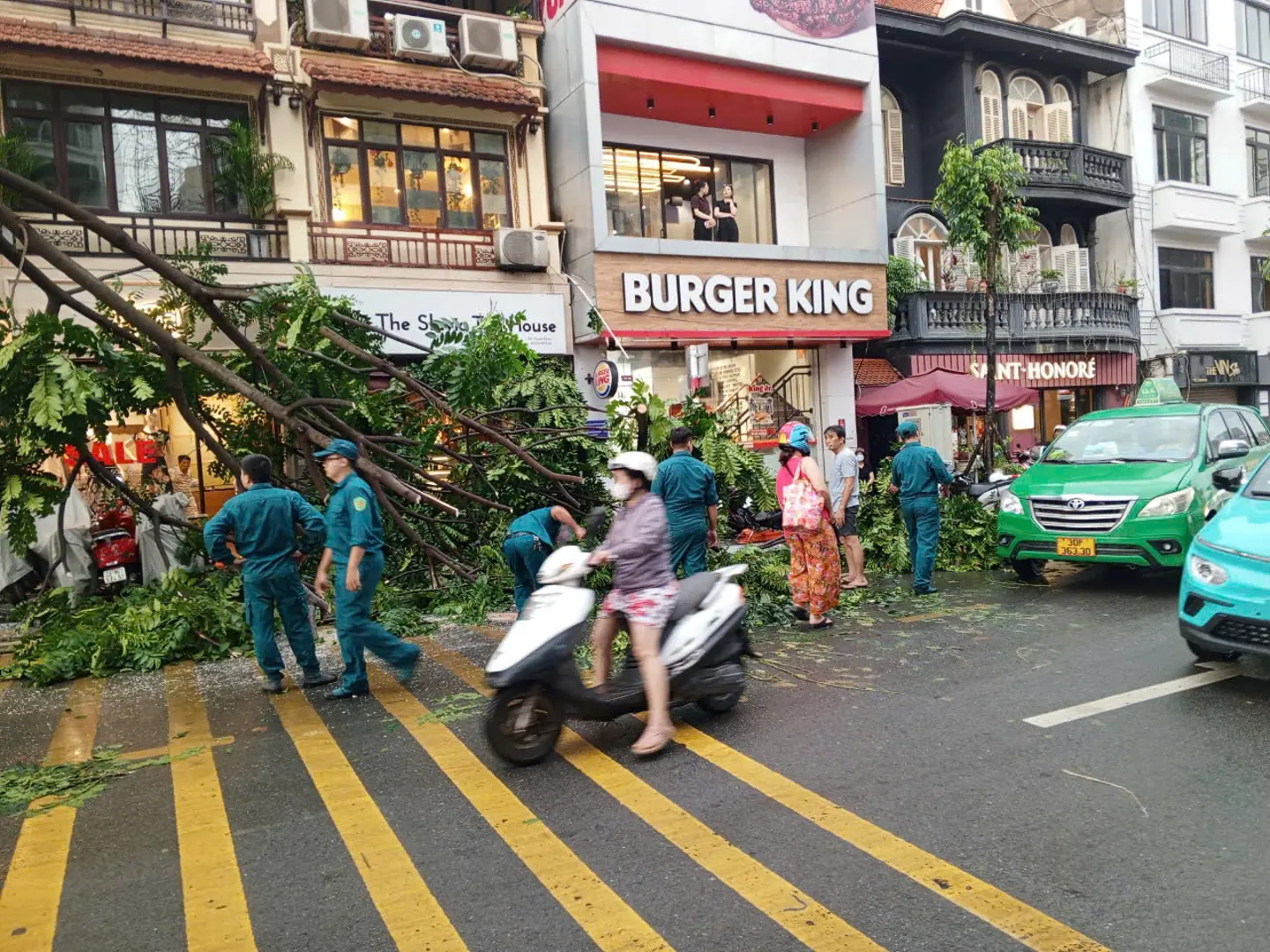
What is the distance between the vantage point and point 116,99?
43.9 feet

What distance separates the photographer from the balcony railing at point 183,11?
13.0 metres

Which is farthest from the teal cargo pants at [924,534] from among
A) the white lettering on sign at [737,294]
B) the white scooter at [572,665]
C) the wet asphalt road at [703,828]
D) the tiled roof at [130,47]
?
the tiled roof at [130,47]

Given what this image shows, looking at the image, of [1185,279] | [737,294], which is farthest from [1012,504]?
[1185,279]

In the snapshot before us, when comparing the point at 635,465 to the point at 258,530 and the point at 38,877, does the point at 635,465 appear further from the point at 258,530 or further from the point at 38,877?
the point at 38,877

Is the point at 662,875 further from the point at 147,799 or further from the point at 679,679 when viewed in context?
the point at 147,799

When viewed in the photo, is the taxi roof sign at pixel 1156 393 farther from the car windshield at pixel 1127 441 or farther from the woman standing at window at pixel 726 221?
the woman standing at window at pixel 726 221

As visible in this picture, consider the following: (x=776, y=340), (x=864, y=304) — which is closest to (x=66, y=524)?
(x=776, y=340)

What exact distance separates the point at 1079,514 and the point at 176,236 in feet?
41.1

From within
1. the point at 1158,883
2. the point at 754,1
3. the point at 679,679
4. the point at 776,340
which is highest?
the point at 754,1

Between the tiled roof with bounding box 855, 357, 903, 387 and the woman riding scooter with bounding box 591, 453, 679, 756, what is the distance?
1542 centimetres

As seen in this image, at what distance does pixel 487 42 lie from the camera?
49.3ft

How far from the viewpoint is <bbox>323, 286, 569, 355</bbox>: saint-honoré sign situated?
14.0 m

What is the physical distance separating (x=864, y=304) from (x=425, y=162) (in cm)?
861

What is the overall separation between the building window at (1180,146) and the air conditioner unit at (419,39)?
63.6 ft
